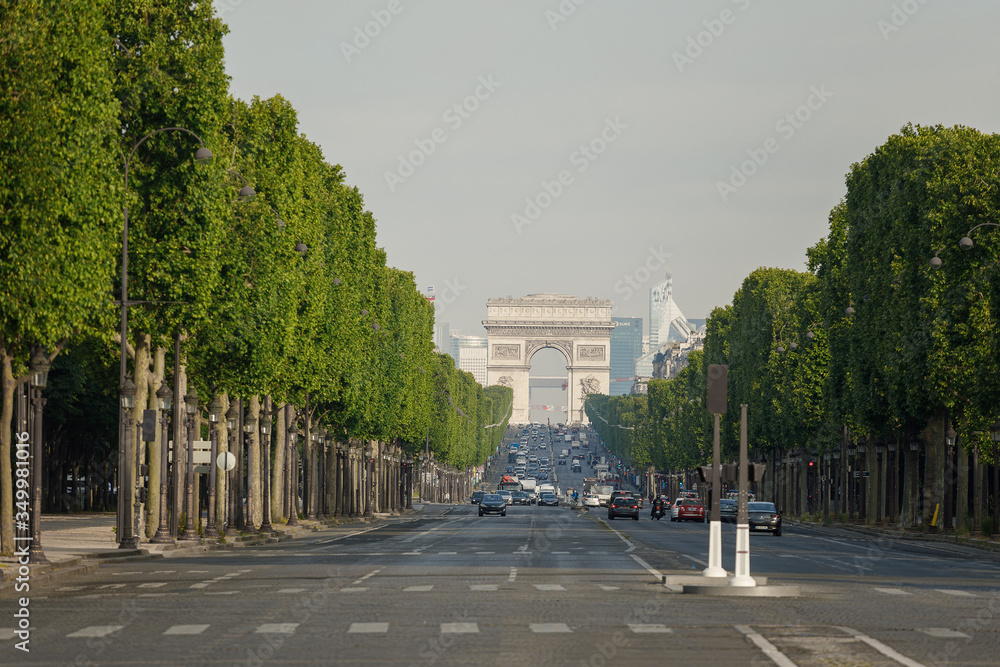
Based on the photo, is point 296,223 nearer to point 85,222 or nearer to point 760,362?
point 85,222

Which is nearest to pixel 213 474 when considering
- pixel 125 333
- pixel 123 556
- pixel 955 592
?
pixel 123 556

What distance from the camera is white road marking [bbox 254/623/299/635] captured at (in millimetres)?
19484

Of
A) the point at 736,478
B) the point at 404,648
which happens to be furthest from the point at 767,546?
the point at 404,648

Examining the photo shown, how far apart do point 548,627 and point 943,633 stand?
4.67 meters

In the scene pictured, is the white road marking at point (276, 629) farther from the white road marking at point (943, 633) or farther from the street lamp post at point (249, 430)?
the street lamp post at point (249, 430)

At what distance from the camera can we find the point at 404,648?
1748 cm

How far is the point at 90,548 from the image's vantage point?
43.4 metres

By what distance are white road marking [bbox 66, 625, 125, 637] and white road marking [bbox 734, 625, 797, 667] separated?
7425mm

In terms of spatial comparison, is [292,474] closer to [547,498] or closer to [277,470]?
[277,470]

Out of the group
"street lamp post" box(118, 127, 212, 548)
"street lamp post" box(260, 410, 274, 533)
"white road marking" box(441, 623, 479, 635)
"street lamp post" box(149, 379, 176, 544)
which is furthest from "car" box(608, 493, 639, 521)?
"white road marking" box(441, 623, 479, 635)

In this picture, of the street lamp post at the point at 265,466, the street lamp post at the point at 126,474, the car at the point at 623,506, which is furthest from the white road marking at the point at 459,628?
the car at the point at 623,506

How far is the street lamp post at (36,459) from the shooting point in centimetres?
3425

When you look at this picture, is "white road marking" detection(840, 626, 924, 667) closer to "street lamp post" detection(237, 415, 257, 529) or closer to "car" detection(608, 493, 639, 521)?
"street lamp post" detection(237, 415, 257, 529)

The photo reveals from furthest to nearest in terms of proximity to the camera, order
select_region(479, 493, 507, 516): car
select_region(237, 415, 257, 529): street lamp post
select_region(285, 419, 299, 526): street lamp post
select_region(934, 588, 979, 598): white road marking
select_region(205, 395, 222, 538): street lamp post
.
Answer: select_region(479, 493, 507, 516): car < select_region(285, 419, 299, 526): street lamp post < select_region(237, 415, 257, 529): street lamp post < select_region(205, 395, 222, 538): street lamp post < select_region(934, 588, 979, 598): white road marking
